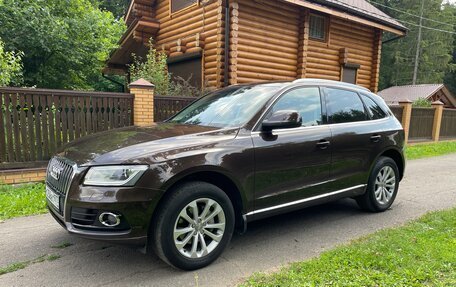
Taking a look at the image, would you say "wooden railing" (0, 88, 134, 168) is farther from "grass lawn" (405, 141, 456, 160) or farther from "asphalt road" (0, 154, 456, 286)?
"grass lawn" (405, 141, 456, 160)

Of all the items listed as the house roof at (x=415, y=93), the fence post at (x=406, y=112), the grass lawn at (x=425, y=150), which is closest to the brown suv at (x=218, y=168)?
the grass lawn at (x=425, y=150)

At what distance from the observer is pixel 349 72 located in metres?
12.9

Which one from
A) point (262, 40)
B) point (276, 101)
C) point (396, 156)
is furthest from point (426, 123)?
point (276, 101)

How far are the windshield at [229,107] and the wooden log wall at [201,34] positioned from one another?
5.47 m

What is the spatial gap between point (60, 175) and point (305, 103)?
277cm

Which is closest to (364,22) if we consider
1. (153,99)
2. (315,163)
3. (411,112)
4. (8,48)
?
(411,112)

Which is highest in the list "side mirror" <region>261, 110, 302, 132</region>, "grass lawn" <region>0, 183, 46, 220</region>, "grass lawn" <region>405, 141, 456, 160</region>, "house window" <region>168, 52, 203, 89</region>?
"house window" <region>168, 52, 203, 89</region>

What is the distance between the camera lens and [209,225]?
3031mm

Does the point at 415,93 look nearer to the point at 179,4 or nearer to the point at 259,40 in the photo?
the point at 259,40

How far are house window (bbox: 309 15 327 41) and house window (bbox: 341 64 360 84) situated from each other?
151 cm

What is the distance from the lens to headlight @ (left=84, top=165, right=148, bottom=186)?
8.71 ft

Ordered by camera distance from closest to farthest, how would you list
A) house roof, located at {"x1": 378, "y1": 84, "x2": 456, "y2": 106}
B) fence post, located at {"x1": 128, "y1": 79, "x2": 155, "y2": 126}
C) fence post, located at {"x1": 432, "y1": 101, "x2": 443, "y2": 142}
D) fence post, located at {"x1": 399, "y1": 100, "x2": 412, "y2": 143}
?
fence post, located at {"x1": 128, "y1": 79, "x2": 155, "y2": 126}, fence post, located at {"x1": 399, "y1": 100, "x2": 412, "y2": 143}, fence post, located at {"x1": 432, "y1": 101, "x2": 443, "y2": 142}, house roof, located at {"x1": 378, "y1": 84, "x2": 456, "y2": 106}

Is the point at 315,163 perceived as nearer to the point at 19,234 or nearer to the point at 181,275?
the point at 181,275

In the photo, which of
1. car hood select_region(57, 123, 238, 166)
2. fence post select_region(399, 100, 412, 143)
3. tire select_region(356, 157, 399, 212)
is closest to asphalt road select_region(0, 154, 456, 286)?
tire select_region(356, 157, 399, 212)
